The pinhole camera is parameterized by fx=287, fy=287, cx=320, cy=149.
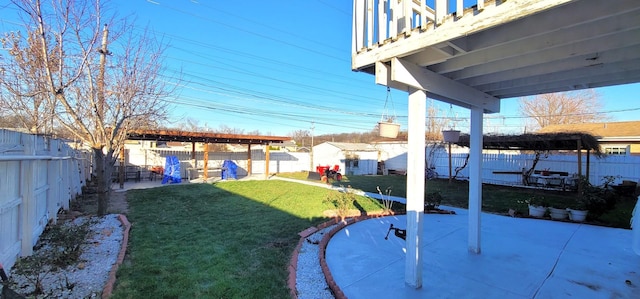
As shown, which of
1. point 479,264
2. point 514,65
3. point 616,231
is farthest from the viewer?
point 616,231

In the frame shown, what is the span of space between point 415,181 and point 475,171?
1294mm

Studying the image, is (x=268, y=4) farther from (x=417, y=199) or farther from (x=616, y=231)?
(x=616, y=231)

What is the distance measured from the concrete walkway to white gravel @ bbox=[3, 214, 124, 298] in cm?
240

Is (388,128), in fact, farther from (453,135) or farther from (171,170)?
(171,170)

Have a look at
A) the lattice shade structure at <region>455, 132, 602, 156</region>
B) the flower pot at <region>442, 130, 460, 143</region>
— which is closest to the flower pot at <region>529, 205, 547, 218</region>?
the flower pot at <region>442, 130, 460, 143</region>

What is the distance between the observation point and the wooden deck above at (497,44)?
5.63 feet

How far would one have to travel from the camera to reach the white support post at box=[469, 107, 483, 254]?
3.58m

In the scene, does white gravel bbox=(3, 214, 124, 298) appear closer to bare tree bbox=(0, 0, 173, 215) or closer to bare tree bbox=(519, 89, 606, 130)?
bare tree bbox=(0, 0, 173, 215)

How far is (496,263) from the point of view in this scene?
135 inches

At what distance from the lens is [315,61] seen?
19359 millimetres

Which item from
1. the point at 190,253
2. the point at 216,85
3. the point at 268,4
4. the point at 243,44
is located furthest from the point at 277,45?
the point at 190,253

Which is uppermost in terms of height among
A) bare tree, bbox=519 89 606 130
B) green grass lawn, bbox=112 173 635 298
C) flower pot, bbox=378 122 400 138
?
bare tree, bbox=519 89 606 130

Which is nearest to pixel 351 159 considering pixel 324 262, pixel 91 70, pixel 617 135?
pixel 617 135

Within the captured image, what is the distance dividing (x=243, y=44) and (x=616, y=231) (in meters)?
14.5
